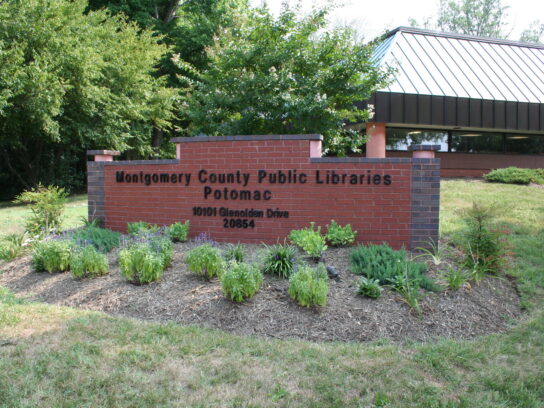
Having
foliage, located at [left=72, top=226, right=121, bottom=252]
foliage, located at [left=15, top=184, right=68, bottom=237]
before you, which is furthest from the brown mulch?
foliage, located at [left=15, top=184, right=68, bottom=237]

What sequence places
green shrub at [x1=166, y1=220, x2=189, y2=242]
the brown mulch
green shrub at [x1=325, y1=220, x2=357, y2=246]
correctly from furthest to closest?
green shrub at [x1=166, y1=220, x2=189, y2=242]
green shrub at [x1=325, y1=220, x2=357, y2=246]
the brown mulch

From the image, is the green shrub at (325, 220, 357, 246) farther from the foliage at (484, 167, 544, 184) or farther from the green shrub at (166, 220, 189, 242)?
the foliage at (484, 167, 544, 184)

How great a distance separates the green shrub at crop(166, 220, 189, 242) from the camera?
7189 mm

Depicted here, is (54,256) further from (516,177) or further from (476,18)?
(476,18)

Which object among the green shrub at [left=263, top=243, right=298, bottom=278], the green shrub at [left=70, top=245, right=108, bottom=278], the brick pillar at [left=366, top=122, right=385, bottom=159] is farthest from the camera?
the brick pillar at [left=366, top=122, right=385, bottom=159]

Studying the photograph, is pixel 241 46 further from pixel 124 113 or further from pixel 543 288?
pixel 124 113

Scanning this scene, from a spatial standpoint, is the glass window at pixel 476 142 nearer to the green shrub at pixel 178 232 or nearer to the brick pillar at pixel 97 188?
the green shrub at pixel 178 232

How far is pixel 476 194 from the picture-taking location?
12031 mm

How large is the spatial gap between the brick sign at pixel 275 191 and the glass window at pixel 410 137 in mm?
11436

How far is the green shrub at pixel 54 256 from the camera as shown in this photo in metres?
6.07

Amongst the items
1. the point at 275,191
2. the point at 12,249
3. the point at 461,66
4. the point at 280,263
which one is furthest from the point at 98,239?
the point at 461,66

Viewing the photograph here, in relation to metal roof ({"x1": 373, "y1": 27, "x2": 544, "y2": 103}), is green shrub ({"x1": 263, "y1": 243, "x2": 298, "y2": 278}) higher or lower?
lower

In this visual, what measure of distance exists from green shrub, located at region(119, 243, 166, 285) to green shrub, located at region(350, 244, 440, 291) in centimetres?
233

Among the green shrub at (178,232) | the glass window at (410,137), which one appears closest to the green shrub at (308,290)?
the green shrub at (178,232)
